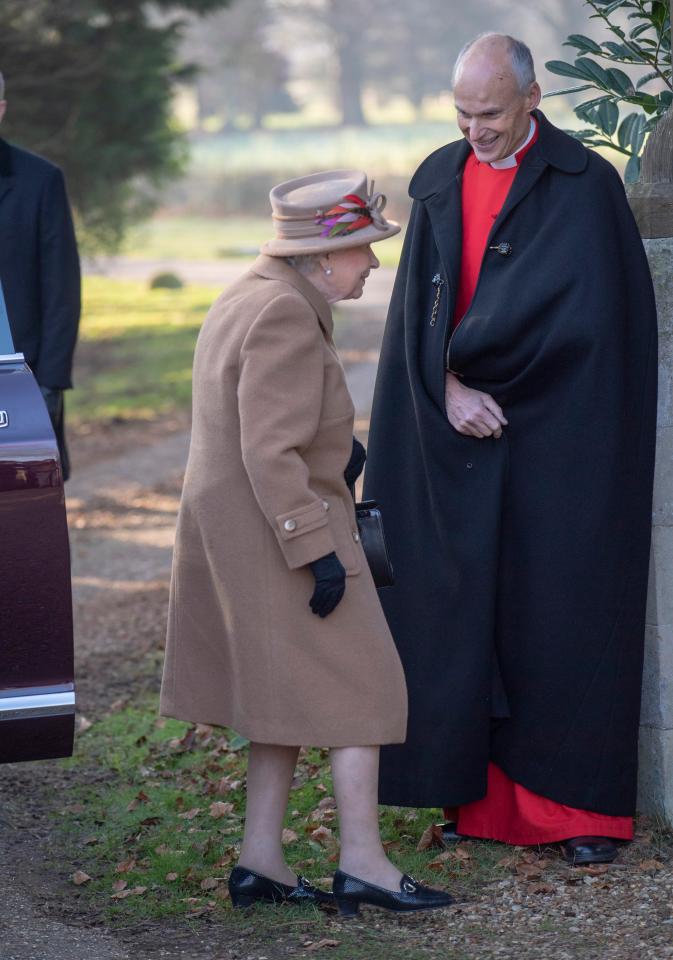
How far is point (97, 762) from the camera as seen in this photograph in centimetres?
572

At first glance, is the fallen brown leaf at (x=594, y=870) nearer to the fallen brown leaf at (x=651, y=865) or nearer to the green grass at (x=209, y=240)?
the fallen brown leaf at (x=651, y=865)

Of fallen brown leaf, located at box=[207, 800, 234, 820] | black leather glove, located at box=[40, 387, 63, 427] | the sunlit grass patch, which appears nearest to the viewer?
fallen brown leaf, located at box=[207, 800, 234, 820]

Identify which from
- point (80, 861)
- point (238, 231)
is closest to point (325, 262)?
point (80, 861)

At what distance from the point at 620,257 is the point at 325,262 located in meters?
0.90

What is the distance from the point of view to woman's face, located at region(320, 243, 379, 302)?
3.69 meters

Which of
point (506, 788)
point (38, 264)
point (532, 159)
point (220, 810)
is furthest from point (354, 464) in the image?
point (38, 264)

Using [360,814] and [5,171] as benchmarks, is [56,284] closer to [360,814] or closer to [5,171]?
[5,171]

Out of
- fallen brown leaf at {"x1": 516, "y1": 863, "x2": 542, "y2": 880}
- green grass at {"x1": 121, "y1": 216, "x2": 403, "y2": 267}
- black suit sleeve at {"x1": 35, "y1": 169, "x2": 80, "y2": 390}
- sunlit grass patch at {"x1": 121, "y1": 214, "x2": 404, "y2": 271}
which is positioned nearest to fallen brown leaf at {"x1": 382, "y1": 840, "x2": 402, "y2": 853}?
fallen brown leaf at {"x1": 516, "y1": 863, "x2": 542, "y2": 880}

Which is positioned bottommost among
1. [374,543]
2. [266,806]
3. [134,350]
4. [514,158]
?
[134,350]

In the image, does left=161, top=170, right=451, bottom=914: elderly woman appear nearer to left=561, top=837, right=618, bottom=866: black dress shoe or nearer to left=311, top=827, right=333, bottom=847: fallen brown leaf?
left=561, top=837, right=618, bottom=866: black dress shoe

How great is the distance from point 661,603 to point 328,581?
46.7 inches

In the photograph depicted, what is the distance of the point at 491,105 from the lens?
13.3 feet

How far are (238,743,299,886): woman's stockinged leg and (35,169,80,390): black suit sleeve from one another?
2282 mm

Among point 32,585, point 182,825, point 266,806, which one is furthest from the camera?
point 182,825
